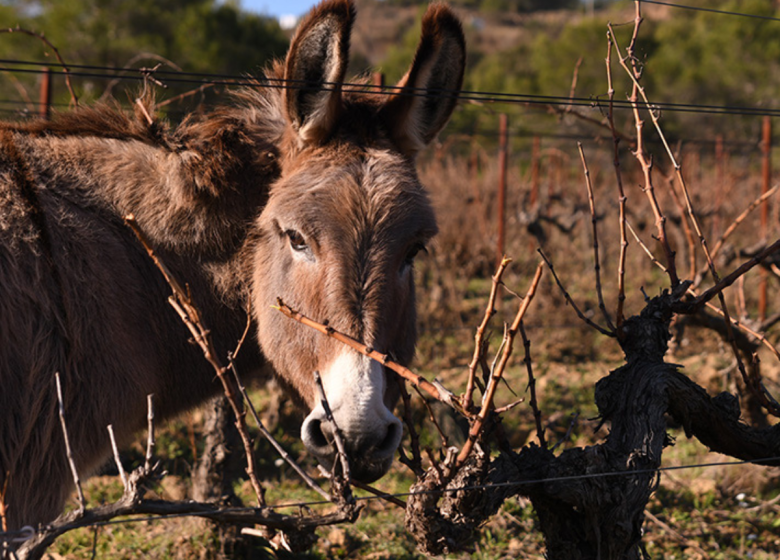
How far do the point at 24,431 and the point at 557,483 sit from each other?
1.74 metres

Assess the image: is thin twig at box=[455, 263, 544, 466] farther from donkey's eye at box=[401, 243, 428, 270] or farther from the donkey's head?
donkey's eye at box=[401, 243, 428, 270]

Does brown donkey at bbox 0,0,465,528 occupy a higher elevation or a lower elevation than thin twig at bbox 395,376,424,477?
higher

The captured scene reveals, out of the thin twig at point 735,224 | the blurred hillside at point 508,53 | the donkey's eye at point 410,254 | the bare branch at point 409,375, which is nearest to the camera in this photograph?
the bare branch at point 409,375

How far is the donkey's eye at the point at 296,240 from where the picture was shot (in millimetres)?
2604

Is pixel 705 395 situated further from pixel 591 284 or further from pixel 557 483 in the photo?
pixel 591 284

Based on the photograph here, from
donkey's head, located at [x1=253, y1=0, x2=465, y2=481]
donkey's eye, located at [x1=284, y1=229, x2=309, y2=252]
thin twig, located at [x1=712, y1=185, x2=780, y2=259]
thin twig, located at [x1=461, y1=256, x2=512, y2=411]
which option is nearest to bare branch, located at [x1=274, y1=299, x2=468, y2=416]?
thin twig, located at [x1=461, y1=256, x2=512, y2=411]

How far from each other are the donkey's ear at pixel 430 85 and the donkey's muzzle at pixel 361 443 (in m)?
1.28

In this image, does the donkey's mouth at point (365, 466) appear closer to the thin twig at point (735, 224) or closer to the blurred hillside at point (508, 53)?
the thin twig at point (735, 224)

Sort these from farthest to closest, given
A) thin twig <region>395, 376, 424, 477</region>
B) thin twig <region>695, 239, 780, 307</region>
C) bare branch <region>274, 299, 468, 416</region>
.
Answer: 1. thin twig <region>695, 239, 780, 307</region>
2. thin twig <region>395, 376, 424, 477</region>
3. bare branch <region>274, 299, 468, 416</region>

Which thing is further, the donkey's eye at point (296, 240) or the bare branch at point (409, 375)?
the donkey's eye at point (296, 240)

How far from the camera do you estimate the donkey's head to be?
2336 mm

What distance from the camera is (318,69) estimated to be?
2748mm

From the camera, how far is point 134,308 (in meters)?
2.61

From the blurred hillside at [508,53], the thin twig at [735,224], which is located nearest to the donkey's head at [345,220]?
the thin twig at [735,224]
